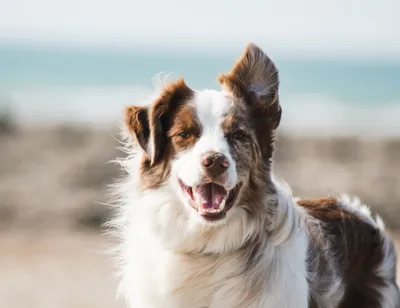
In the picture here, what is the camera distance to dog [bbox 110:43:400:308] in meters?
5.38

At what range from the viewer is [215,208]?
5328mm

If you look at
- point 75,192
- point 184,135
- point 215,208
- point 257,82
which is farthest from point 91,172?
point 215,208

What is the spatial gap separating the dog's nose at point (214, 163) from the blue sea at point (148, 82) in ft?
55.3

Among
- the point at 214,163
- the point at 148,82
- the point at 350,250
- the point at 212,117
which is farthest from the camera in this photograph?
the point at 148,82

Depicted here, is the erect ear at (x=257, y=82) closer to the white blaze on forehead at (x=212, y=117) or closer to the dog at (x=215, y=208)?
the dog at (x=215, y=208)

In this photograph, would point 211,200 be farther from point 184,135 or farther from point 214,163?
point 184,135

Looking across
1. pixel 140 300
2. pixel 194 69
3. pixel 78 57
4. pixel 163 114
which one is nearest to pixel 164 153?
pixel 163 114

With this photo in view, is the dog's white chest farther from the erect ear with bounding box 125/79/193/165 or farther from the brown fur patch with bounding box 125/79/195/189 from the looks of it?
the erect ear with bounding box 125/79/193/165

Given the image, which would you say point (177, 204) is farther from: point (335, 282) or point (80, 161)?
point (80, 161)

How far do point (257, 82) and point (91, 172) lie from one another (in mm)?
10366

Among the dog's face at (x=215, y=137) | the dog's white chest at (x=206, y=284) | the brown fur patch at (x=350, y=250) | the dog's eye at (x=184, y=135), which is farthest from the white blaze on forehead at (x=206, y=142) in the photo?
the brown fur patch at (x=350, y=250)

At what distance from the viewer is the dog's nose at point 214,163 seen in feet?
16.8

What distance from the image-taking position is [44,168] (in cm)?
1670

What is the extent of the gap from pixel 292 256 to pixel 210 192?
697mm
